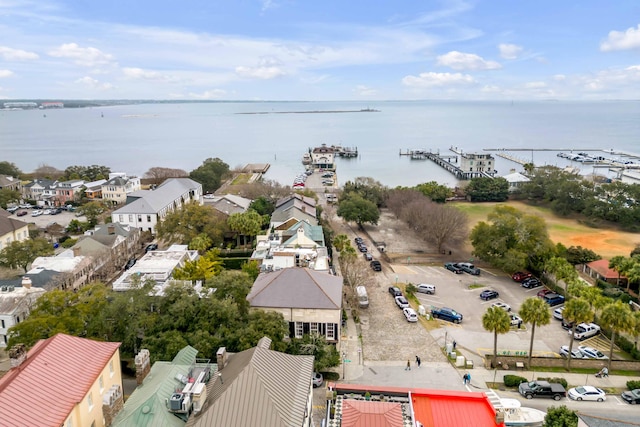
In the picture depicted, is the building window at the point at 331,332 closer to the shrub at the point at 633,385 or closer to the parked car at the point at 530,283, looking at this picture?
the shrub at the point at 633,385

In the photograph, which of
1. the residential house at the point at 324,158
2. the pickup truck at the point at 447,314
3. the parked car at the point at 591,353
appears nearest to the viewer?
the parked car at the point at 591,353

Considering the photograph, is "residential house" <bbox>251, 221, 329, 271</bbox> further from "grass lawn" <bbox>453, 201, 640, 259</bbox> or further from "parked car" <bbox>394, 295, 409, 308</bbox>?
"grass lawn" <bbox>453, 201, 640, 259</bbox>

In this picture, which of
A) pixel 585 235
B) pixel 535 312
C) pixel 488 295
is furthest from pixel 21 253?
pixel 585 235

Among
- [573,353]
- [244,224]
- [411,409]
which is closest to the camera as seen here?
[411,409]

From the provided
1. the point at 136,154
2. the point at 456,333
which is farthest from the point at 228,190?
the point at 136,154

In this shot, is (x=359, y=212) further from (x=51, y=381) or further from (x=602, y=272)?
(x=51, y=381)

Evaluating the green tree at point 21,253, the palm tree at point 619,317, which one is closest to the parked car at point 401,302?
the palm tree at point 619,317

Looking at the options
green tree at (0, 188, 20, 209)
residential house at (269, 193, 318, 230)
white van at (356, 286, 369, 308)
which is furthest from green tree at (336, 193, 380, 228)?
green tree at (0, 188, 20, 209)
